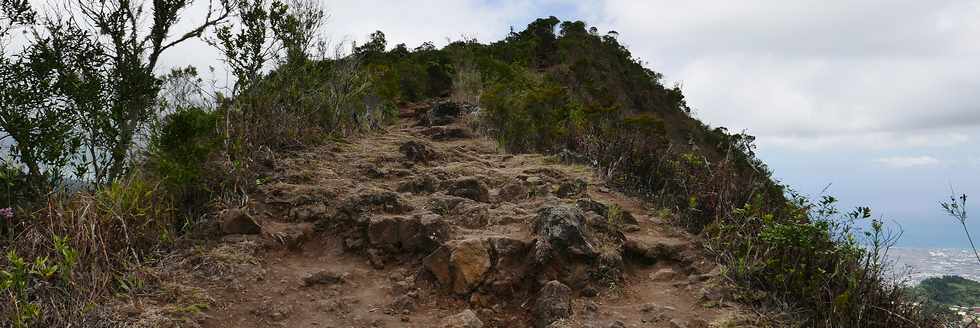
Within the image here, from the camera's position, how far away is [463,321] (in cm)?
305

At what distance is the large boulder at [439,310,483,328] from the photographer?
3027mm

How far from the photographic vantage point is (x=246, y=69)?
6297 mm

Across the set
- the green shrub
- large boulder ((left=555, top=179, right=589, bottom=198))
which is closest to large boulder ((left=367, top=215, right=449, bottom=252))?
the green shrub

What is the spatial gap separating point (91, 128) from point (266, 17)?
8.37ft

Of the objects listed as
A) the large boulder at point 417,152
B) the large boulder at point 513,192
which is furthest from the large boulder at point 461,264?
the large boulder at point 417,152

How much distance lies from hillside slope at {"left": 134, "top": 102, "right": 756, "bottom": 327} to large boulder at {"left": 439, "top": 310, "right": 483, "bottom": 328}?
11mm

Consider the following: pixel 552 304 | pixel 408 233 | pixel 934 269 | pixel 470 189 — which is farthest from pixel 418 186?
pixel 934 269

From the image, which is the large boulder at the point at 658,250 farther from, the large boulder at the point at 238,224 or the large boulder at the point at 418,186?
the large boulder at the point at 238,224

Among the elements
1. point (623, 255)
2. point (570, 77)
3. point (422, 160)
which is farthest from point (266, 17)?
point (570, 77)

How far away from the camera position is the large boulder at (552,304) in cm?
307

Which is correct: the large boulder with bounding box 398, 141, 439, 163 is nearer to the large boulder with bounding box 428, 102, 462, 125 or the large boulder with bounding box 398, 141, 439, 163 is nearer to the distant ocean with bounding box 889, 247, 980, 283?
the large boulder with bounding box 428, 102, 462, 125

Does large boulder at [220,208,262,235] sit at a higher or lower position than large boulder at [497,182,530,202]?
lower

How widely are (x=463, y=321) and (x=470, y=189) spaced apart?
193cm

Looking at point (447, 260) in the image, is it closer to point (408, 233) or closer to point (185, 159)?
point (408, 233)
